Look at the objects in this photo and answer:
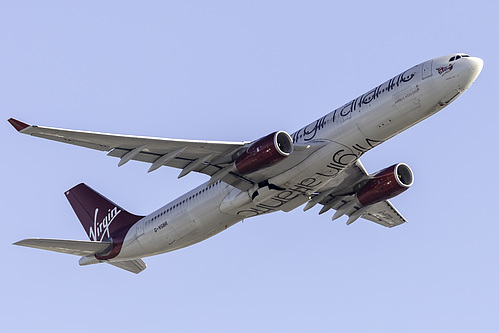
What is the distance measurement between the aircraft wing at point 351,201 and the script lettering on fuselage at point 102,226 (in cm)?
1240

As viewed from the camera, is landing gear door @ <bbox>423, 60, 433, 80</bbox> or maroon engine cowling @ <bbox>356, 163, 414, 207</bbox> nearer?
landing gear door @ <bbox>423, 60, 433, 80</bbox>

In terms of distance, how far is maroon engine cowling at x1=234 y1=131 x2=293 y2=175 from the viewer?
3753cm

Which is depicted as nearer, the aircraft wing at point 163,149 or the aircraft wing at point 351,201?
the aircraft wing at point 163,149

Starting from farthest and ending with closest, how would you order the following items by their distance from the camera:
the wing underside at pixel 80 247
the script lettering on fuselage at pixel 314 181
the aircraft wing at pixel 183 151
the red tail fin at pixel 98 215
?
the red tail fin at pixel 98 215, the wing underside at pixel 80 247, the script lettering on fuselage at pixel 314 181, the aircraft wing at pixel 183 151

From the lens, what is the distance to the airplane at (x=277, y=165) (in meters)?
37.1

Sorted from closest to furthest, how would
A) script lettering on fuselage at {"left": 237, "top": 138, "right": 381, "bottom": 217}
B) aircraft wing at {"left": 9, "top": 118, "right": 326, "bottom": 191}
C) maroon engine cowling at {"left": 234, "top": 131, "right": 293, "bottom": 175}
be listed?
aircraft wing at {"left": 9, "top": 118, "right": 326, "bottom": 191} → maroon engine cowling at {"left": 234, "top": 131, "right": 293, "bottom": 175} → script lettering on fuselage at {"left": 237, "top": 138, "right": 381, "bottom": 217}

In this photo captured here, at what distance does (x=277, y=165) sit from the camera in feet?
130

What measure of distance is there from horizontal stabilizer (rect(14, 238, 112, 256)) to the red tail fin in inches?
44.8

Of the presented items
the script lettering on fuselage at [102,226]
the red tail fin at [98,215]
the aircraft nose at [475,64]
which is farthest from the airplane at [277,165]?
the script lettering on fuselage at [102,226]

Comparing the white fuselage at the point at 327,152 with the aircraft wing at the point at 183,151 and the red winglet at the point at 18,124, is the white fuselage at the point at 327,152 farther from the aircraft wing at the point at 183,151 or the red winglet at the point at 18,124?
the red winglet at the point at 18,124

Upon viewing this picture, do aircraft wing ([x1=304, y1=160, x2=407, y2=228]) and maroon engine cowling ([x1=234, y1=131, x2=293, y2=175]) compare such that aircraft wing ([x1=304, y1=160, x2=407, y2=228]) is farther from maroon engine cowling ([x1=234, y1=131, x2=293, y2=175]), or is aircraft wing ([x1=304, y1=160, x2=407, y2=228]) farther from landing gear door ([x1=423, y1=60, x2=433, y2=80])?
landing gear door ([x1=423, y1=60, x2=433, y2=80])

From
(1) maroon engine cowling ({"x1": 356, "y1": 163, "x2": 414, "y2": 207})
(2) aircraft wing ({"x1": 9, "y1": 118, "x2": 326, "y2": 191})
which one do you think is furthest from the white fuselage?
(1) maroon engine cowling ({"x1": 356, "y1": 163, "x2": 414, "y2": 207})

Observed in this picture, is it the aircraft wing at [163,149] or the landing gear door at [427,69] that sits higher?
the landing gear door at [427,69]

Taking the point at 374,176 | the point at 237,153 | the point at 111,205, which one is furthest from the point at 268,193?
the point at 111,205
